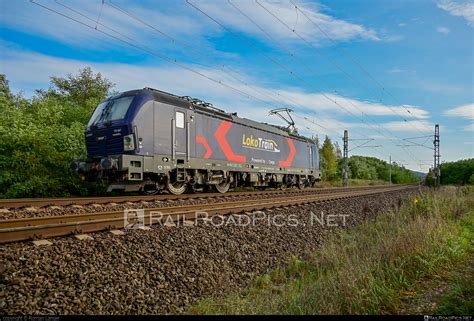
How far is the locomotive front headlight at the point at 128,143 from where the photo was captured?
1114cm

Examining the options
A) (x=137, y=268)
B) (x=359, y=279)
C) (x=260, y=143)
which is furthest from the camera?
(x=260, y=143)

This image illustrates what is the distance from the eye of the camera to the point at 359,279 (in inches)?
172

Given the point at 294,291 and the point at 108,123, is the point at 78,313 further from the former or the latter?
the point at 108,123

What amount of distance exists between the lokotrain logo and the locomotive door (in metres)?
4.33

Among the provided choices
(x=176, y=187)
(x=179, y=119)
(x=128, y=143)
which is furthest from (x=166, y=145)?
(x=176, y=187)

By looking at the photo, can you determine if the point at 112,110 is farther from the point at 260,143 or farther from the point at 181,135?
the point at 260,143

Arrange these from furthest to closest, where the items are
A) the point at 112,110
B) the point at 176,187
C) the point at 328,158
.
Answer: the point at 328,158, the point at 176,187, the point at 112,110

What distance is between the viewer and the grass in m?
3.86

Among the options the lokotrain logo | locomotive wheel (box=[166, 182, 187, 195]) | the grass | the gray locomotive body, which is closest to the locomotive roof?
the gray locomotive body

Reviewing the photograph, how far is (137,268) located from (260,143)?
47.0 feet

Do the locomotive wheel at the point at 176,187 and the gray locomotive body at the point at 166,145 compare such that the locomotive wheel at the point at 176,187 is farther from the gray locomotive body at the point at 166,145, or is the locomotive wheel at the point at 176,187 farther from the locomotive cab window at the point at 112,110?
the locomotive cab window at the point at 112,110

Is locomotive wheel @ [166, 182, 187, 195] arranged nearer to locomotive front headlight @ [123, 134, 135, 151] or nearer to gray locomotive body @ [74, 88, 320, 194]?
gray locomotive body @ [74, 88, 320, 194]

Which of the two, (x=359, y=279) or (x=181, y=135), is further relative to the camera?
(x=181, y=135)

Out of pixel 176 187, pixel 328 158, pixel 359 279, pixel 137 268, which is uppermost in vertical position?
pixel 328 158
